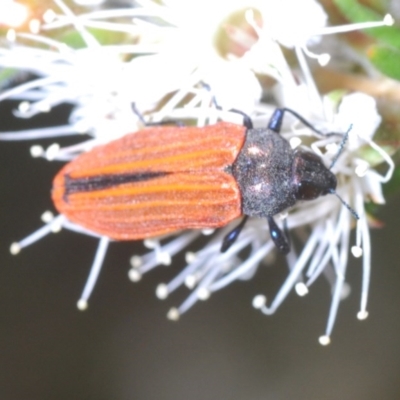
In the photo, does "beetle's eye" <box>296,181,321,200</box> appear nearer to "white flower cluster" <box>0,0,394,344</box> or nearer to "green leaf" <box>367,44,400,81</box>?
"white flower cluster" <box>0,0,394,344</box>

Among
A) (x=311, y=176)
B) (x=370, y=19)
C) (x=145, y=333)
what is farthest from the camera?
(x=145, y=333)

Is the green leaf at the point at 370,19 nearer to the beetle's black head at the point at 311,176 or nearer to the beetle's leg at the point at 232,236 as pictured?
→ the beetle's black head at the point at 311,176

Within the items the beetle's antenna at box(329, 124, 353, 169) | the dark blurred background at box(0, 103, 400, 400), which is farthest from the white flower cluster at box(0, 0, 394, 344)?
the dark blurred background at box(0, 103, 400, 400)

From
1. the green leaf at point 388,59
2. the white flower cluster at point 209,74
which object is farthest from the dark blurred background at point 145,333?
the green leaf at point 388,59

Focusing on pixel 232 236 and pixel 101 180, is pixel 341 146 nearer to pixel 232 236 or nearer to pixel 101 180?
pixel 232 236

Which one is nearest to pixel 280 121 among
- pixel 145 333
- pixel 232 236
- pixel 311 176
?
pixel 311 176
